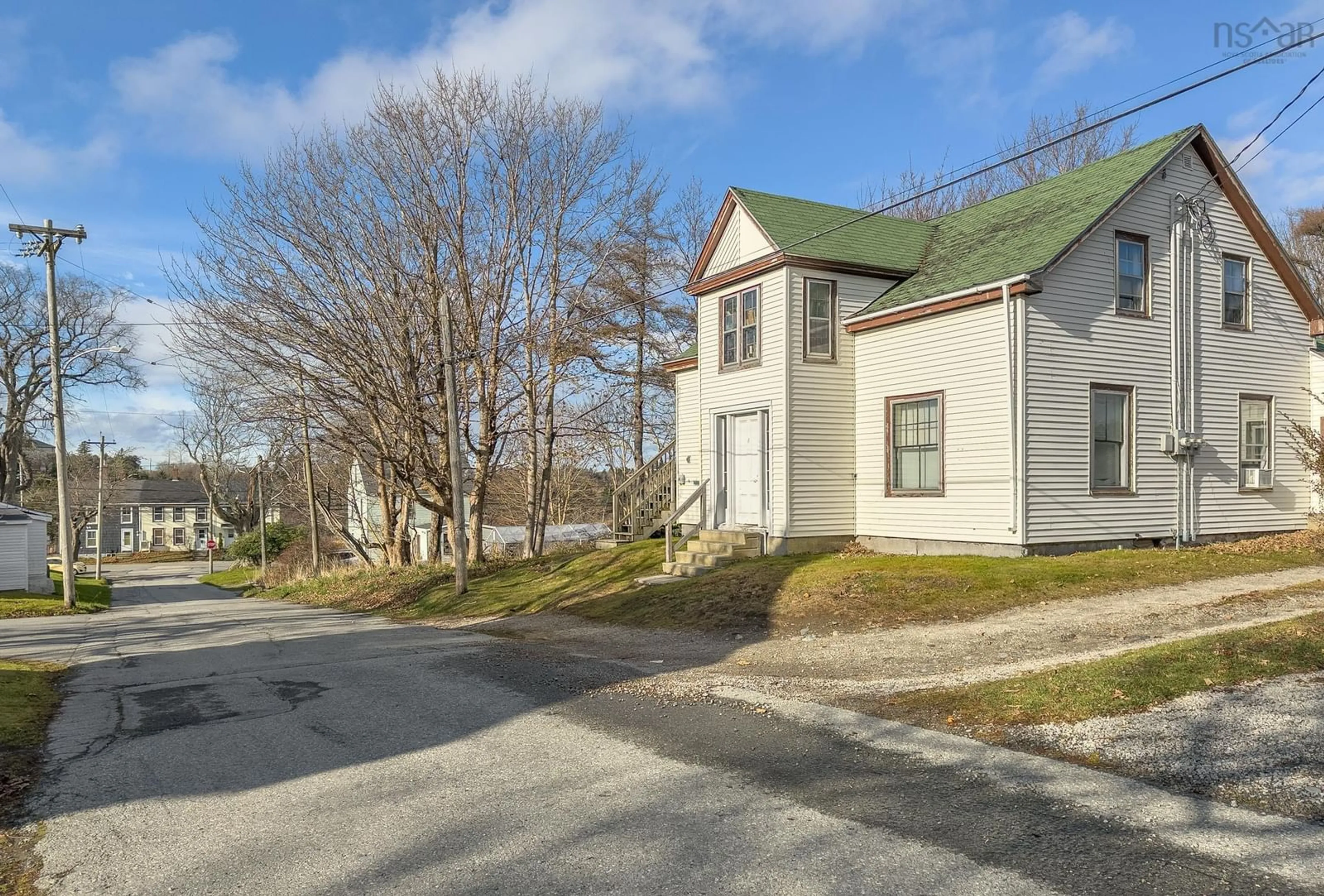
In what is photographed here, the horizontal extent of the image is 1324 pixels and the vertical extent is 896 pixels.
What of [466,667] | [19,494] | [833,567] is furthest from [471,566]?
[19,494]

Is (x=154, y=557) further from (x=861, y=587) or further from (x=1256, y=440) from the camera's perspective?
(x=1256, y=440)

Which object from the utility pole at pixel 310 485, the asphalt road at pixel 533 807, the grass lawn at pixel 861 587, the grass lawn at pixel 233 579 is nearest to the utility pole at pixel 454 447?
the grass lawn at pixel 861 587

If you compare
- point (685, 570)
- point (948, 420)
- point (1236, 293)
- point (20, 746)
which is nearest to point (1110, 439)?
point (948, 420)

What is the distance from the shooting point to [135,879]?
15.1ft

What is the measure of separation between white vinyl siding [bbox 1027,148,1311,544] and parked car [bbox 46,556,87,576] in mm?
45410

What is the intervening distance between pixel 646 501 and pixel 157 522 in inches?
3642

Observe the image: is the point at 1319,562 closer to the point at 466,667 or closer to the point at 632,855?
the point at 466,667

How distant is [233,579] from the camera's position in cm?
5453

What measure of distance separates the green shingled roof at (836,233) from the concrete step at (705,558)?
5.91 metres

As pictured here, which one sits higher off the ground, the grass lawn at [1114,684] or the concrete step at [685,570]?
the grass lawn at [1114,684]

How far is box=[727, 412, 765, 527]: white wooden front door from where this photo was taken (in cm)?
1833

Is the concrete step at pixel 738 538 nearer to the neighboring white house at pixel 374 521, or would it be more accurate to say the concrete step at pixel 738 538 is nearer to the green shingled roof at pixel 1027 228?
the green shingled roof at pixel 1027 228

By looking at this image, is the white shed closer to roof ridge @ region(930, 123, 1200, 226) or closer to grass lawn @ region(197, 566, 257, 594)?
grass lawn @ region(197, 566, 257, 594)

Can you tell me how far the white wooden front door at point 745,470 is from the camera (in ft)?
60.1
